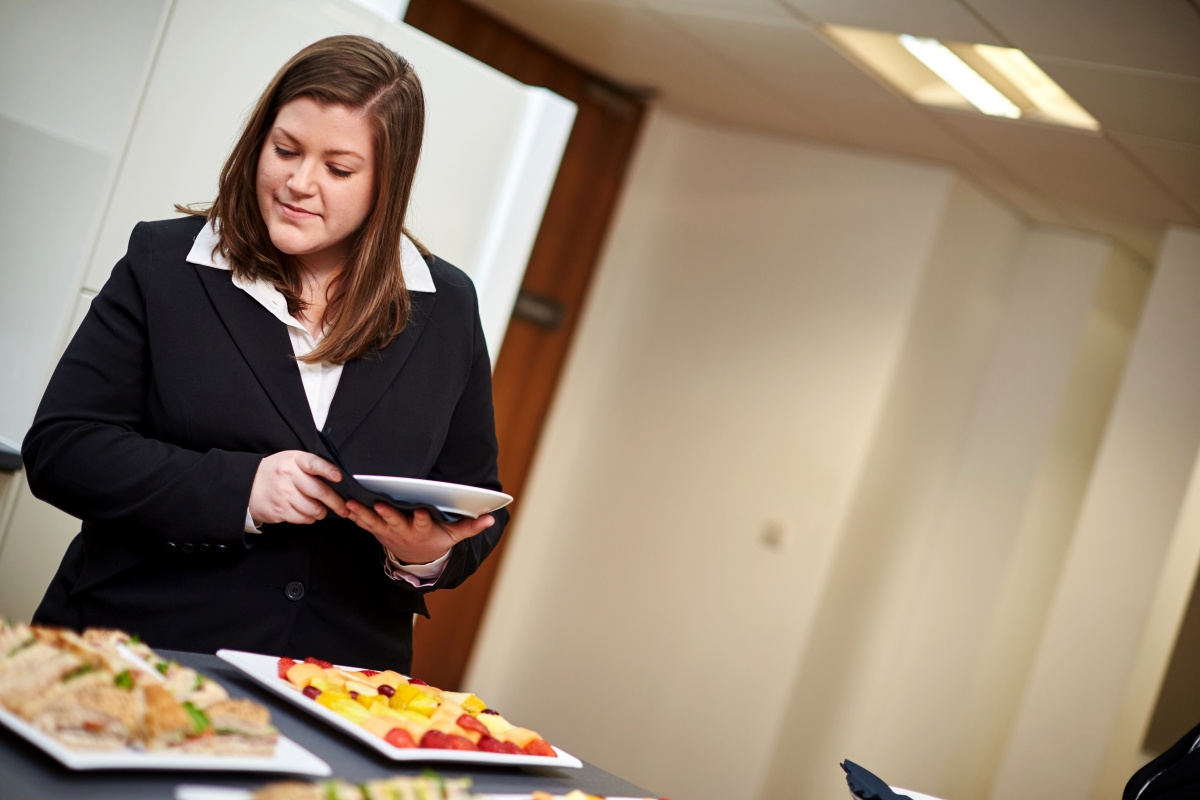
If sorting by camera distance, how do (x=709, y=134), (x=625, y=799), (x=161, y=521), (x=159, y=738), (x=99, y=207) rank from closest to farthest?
(x=159, y=738) < (x=625, y=799) < (x=161, y=521) < (x=99, y=207) < (x=709, y=134)

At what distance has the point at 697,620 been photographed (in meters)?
4.32

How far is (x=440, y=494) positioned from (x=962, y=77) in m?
2.62

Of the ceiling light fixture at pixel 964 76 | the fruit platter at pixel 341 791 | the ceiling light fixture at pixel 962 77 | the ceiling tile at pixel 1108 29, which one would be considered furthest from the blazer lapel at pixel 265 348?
the ceiling light fixture at pixel 962 77

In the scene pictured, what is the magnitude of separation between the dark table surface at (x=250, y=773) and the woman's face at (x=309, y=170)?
578mm

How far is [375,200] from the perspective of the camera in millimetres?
1629

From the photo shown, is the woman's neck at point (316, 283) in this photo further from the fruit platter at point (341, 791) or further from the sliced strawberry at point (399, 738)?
the fruit platter at point (341, 791)

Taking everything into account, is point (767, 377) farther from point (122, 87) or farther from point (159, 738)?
point (159, 738)

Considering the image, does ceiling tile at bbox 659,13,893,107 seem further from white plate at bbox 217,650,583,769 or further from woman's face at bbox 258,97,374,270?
white plate at bbox 217,650,583,769

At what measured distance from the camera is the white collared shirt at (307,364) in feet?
5.11

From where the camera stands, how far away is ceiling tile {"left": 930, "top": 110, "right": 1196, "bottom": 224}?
3424 millimetres

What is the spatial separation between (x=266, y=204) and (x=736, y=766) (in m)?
3.18

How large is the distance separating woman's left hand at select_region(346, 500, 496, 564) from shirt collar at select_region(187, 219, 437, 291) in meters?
0.43

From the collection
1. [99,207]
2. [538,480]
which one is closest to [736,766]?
[538,480]

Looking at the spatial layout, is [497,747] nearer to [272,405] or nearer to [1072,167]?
[272,405]
